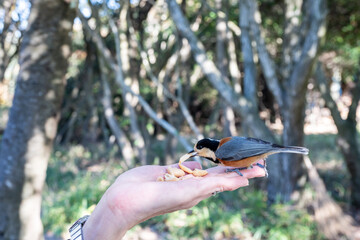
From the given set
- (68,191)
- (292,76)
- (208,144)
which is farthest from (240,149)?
(68,191)

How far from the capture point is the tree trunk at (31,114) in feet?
10.1

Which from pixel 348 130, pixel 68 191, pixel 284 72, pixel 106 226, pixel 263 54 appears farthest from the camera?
pixel 68 191

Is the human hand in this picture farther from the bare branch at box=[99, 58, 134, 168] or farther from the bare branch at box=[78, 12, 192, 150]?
the bare branch at box=[99, 58, 134, 168]

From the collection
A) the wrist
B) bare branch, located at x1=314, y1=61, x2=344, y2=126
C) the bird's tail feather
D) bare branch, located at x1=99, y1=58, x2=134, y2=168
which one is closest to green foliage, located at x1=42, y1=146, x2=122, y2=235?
bare branch, located at x1=99, y1=58, x2=134, y2=168

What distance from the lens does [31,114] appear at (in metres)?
3.10

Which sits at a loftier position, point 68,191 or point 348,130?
point 348,130

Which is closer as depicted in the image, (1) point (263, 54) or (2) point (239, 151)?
(2) point (239, 151)

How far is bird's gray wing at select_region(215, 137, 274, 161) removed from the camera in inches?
91.5

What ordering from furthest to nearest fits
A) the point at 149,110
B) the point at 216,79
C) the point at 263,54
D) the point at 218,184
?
1. the point at 149,110
2. the point at 263,54
3. the point at 216,79
4. the point at 218,184

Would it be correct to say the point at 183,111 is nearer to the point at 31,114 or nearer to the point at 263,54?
the point at 263,54

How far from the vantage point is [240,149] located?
7.75 ft

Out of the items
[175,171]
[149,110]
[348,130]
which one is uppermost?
[175,171]

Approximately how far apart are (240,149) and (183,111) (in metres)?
3.04

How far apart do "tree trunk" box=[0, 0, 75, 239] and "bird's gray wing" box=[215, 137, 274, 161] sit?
5.54 feet
